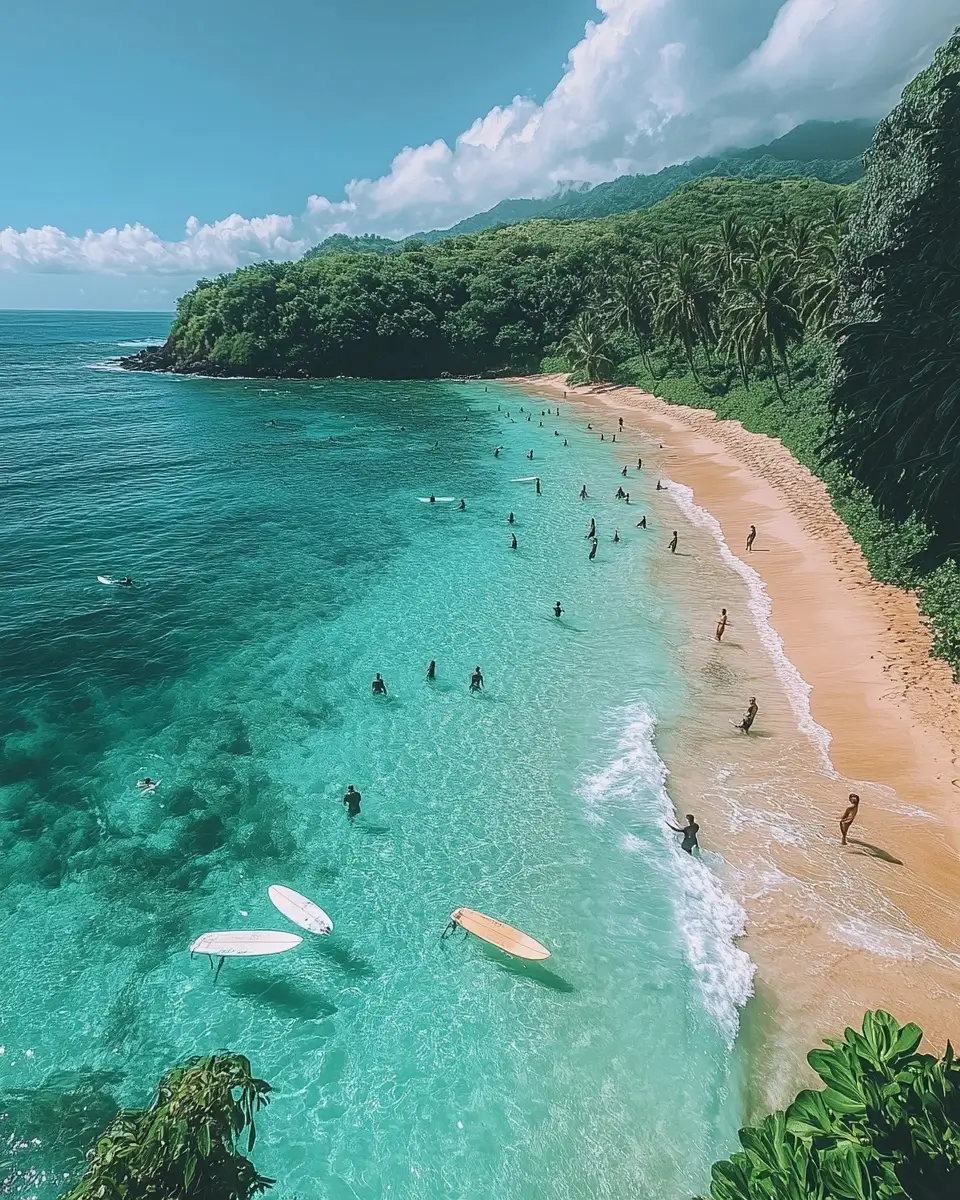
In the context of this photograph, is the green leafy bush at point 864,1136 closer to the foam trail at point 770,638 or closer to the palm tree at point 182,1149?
the palm tree at point 182,1149

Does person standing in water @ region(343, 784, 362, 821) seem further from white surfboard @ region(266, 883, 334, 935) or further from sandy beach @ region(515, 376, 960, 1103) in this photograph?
sandy beach @ region(515, 376, 960, 1103)

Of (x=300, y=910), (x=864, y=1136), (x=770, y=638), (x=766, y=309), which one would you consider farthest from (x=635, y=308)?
(x=864, y=1136)

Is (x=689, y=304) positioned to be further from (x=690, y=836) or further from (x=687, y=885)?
(x=687, y=885)

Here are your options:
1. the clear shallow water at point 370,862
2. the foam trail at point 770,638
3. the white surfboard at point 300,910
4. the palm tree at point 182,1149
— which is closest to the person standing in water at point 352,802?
the clear shallow water at point 370,862

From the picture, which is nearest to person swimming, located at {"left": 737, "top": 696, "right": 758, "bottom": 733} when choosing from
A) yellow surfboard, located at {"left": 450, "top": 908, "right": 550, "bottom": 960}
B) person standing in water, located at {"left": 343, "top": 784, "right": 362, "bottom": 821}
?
yellow surfboard, located at {"left": 450, "top": 908, "right": 550, "bottom": 960}

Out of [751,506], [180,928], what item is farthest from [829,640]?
[180,928]

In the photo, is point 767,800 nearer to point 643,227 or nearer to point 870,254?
point 870,254
